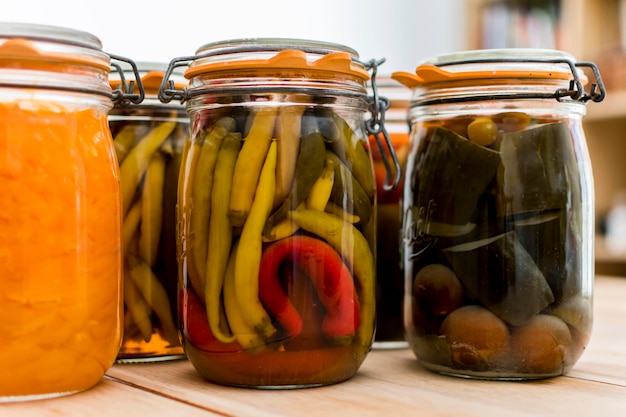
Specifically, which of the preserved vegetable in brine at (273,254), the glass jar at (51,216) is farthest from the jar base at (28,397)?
the preserved vegetable in brine at (273,254)

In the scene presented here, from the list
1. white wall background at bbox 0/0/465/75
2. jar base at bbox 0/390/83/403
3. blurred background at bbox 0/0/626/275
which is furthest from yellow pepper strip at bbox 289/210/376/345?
blurred background at bbox 0/0/626/275

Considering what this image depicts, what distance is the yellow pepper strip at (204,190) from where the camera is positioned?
64 cm

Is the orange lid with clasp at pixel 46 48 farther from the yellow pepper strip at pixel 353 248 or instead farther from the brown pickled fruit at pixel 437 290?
the brown pickled fruit at pixel 437 290

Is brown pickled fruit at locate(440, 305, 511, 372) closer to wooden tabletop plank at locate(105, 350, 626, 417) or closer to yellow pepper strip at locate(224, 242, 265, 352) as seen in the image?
wooden tabletop plank at locate(105, 350, 626, 417)

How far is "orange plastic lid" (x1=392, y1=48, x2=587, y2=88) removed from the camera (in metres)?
0.68

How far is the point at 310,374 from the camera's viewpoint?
2.06 feet

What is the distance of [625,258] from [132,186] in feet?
7.16

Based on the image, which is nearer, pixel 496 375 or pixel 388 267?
pixel 496 375

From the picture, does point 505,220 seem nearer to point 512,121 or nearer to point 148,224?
point 512,121

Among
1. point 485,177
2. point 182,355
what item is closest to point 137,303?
point 182,355

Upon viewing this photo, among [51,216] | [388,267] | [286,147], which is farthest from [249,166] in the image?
[388,267]

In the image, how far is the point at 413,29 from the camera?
9.95 ft

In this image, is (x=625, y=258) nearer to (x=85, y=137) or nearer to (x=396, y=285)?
(x=396, y=285)

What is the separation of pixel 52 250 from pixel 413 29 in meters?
2.61
